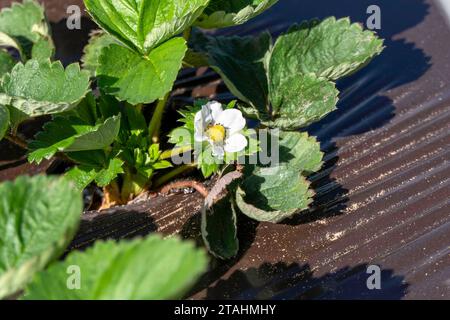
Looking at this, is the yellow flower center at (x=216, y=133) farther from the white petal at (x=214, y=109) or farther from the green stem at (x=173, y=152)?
the green stem at (x=173, y=152)

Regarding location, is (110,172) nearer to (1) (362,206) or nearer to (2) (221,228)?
(2) (221,228)

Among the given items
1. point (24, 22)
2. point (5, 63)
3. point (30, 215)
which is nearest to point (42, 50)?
point (5, 63)

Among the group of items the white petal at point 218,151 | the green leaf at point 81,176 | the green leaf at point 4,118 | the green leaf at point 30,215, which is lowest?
the green leaf at point 30,215

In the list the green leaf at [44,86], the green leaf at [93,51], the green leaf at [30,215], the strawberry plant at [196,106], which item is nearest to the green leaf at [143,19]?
the strawberry plant at [196,106]

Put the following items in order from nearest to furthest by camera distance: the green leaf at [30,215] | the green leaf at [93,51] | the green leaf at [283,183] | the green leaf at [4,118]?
1. the green leaf at [30,215]
2. the green leaf at [4,118]
3. the green leaf at [283,183]
4. the green leaf at [93,51]

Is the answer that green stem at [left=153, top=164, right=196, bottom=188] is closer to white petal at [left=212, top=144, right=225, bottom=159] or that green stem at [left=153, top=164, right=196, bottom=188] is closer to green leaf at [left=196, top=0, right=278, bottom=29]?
white petal at [left=212, top=144, right=225, bottom=159]
